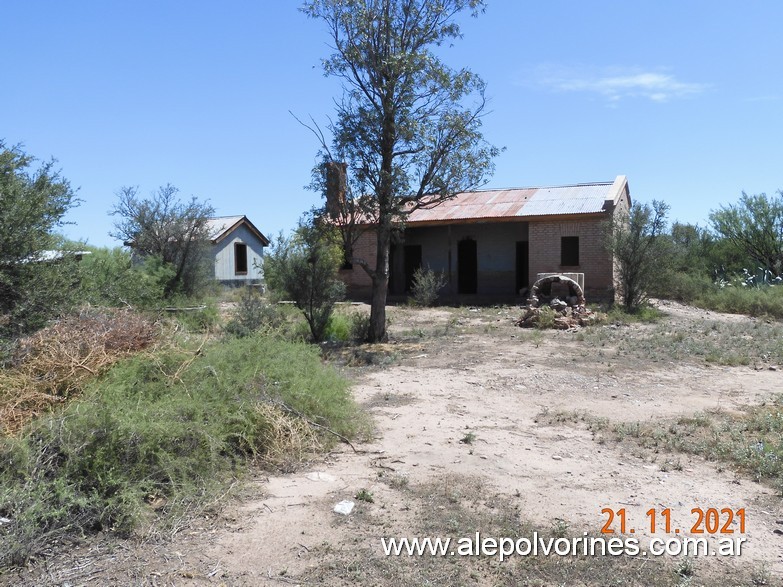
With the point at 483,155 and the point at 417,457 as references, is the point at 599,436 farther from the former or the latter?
the point at 483,155

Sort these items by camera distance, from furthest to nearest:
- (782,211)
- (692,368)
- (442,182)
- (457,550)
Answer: (782,211), (442,182), (692,368), (457,550)

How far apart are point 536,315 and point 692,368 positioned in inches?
218

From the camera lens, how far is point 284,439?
529cm

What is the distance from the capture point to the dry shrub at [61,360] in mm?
4684

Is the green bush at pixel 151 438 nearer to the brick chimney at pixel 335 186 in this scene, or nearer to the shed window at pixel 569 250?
the brick chimney at pixel 335 186

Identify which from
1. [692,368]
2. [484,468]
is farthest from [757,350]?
[484,468]

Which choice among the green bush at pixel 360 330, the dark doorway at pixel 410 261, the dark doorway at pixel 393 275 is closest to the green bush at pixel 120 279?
the green bush at pixel 360 330

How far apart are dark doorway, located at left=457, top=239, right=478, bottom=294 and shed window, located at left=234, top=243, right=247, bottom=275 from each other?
12368 mm

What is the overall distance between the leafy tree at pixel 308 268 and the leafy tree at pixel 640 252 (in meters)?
9.07

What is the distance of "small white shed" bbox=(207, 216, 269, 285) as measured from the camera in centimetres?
2978

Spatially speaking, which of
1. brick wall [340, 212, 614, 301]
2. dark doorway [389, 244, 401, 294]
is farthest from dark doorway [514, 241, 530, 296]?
dark doorway [389, 244, 401, 294]

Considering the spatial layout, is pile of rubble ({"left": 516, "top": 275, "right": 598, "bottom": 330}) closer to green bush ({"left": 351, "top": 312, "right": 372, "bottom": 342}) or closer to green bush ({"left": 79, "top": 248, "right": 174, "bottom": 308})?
green bush ({"left": 351, "top": 312, "right": 372, "bottom": 342})

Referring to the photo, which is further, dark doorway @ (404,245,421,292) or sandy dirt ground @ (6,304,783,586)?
dark doorway @ (404,245,421,292)

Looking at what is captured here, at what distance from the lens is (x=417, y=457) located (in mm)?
5398
